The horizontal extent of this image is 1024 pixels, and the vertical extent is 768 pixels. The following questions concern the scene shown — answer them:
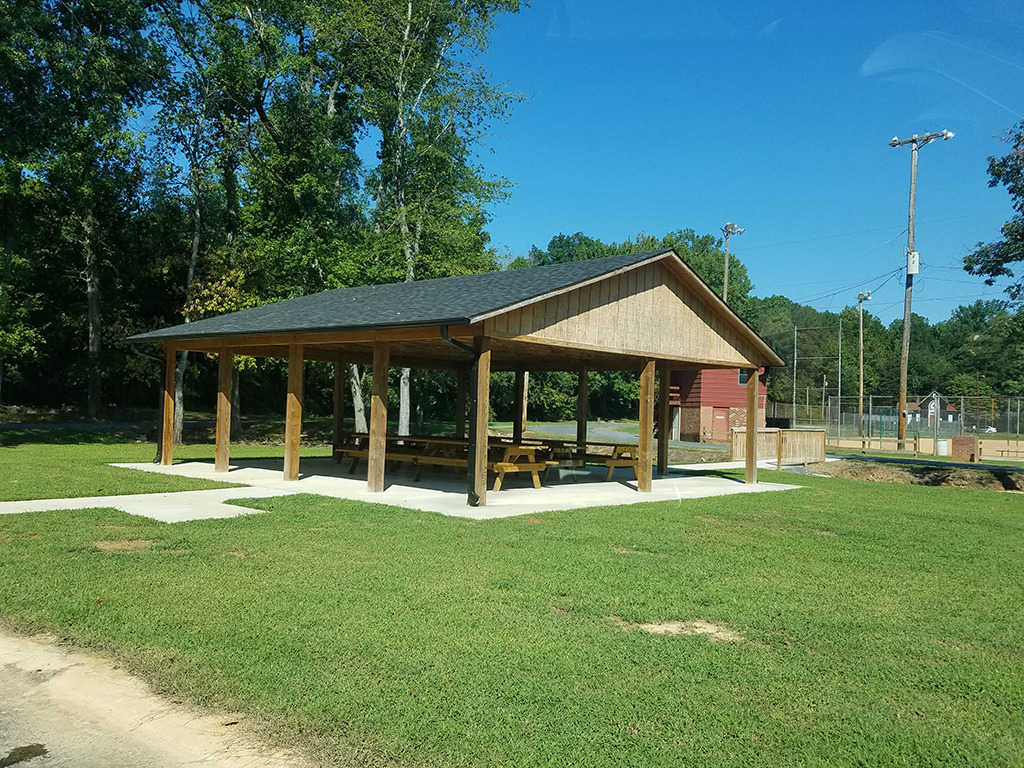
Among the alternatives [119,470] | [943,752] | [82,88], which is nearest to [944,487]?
[943,752]

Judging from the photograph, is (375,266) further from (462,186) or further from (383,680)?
(383,680)

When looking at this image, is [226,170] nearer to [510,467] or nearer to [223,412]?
[223,412]

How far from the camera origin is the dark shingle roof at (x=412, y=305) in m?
11.5

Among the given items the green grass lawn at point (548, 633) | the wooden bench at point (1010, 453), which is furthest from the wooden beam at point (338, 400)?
the wooden bench at point (1010, 453)

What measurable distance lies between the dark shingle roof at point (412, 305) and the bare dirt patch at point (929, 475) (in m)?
10.6

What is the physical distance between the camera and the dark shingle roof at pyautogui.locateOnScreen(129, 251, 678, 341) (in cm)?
1152

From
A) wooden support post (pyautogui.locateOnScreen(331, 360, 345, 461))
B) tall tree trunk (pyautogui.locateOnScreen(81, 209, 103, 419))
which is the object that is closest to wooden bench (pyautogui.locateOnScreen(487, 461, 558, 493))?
wooden support post (pyautogui.locateOnScreen(331, 360, 345, 461))

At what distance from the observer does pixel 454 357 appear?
18.8 m

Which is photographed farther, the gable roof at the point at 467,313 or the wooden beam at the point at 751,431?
the wooden beam at the point at 751,431

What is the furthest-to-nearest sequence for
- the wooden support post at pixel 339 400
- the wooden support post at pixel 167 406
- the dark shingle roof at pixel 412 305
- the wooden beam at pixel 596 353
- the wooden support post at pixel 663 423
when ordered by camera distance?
1. the wooden support post at pixel 339 400
2. the wooden support post at pixel 663 423
3. the wooden support post at pixel 167 406
4. the wooden beam at pixel 596 353
5. the dark shingle roof at pixel 412 305

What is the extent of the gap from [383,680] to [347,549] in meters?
3.80

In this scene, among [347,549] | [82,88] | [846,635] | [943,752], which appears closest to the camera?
[943,752]

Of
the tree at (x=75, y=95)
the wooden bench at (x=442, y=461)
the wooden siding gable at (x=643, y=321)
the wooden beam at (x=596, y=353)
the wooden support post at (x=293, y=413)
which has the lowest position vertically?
the wooden bench at (x=442, y=461)

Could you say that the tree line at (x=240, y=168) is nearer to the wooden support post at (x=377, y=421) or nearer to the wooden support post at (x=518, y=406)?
the wooden support post at (x=518, y=406)
